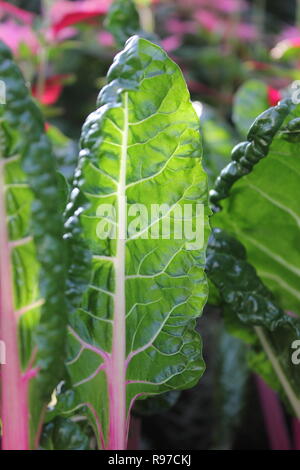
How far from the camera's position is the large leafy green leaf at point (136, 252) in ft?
2.06

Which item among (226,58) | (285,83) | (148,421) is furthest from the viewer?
(226,58)

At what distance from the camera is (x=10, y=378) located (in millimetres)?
613

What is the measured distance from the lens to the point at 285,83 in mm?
2123

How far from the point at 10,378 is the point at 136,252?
182 mm

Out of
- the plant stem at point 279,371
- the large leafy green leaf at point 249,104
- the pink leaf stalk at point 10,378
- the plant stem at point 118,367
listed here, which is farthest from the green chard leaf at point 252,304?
the large leafy green leaf at point 249,104

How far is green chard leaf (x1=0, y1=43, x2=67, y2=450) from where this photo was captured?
21.6 inches

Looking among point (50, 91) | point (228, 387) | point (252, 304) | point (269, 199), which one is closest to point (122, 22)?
point (269, 199)

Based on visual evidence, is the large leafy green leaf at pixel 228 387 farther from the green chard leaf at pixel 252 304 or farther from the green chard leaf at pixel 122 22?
the green chard leaf at pixel 122 22

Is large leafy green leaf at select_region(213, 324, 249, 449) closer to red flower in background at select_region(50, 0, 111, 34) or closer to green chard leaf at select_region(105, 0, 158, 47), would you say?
green chard leaf at select_region(105, 0, 158, 47)

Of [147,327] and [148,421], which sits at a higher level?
[147,327]

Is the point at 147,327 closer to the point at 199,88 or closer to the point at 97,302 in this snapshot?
the point at 97,302

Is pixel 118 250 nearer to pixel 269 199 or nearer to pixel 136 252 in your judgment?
pixel 136 252
